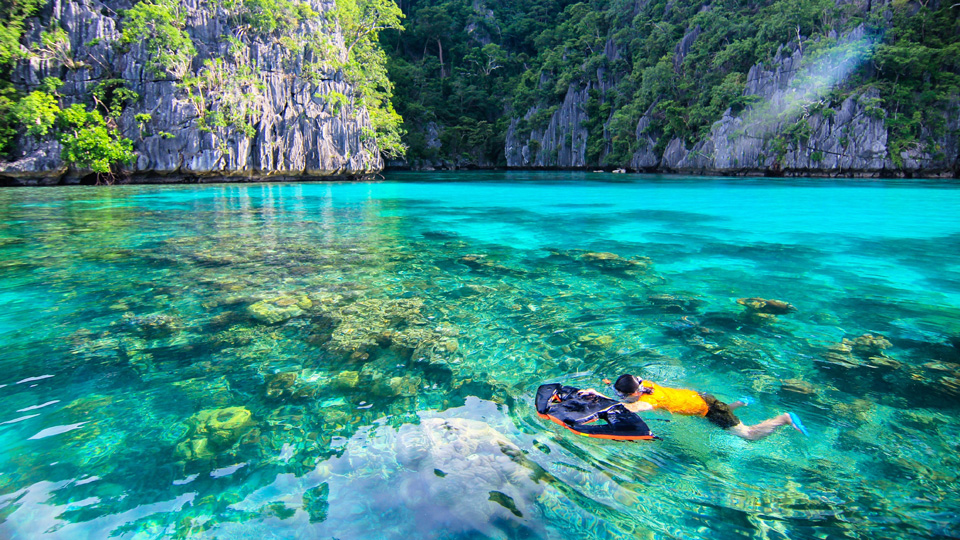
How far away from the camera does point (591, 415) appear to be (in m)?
3.10

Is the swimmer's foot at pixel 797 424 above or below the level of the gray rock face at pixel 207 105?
below

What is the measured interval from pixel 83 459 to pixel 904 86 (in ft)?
146

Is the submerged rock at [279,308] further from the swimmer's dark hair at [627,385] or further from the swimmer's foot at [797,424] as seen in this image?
the swimmer's foot at [797,424]

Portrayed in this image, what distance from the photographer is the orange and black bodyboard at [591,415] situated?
3.06 meters

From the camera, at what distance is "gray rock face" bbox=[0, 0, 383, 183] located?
26844 millimetres

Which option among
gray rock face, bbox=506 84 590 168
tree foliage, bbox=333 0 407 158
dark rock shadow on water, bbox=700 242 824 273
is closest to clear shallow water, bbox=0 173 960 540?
dark rock shadow on water, bbox=700 242 824 273

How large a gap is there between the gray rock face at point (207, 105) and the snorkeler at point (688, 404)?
32.5 m

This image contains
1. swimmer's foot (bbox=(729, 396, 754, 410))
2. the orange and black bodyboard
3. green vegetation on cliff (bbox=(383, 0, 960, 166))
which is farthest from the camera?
green vegetation on cliff (bbox=(383, 0, 960, 166))

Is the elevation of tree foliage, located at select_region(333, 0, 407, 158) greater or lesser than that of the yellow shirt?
greater

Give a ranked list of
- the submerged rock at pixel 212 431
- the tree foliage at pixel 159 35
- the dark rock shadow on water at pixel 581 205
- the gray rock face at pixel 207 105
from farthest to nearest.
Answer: the tree foliage at pixel 159 35, the gray rock face at pixel 207 105, the dark rock shadow on water at pixel 581 205, the submerged rock at pixel 212 431

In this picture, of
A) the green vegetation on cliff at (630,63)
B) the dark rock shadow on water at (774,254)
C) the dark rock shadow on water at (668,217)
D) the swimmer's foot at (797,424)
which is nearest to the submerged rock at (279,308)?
the swimmer's foot at (797,424)

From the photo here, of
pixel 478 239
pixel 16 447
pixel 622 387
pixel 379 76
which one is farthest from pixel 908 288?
pixel 379 76

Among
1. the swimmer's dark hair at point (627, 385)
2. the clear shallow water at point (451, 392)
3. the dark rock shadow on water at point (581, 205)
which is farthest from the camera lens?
the dark rock shadow on water at point (581, 205)

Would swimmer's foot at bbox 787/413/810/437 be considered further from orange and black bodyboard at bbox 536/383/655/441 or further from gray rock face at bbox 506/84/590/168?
gray rock face at bbox 506/84/590/168
